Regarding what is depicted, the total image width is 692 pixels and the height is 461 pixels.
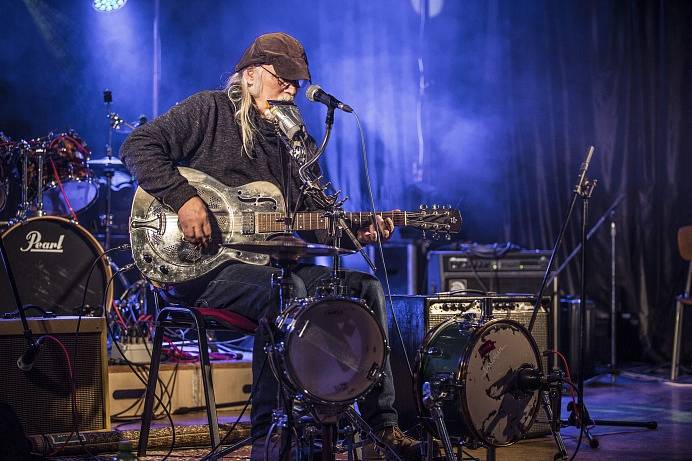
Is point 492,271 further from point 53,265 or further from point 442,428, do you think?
point 442,428

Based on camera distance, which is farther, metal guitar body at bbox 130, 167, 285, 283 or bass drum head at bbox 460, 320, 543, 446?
metal guitar body at bbox 130, 167, 285, 283

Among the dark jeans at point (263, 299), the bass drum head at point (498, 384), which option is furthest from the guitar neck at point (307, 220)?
the bass drum head at point (498, 384)

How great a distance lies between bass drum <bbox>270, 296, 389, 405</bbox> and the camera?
278 cm

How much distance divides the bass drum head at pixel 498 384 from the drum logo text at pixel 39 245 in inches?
118

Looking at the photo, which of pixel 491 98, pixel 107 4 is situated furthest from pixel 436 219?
pixel 107 4

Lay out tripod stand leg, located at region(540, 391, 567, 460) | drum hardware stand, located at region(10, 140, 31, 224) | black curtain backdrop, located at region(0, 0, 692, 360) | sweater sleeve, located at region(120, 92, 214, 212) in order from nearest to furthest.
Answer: tripod stand leg, located at region(540, 391, 567, 460) → sweater sleeve, located at region(120, 92, 214, 212) → drum hardware stand, located at region(10, 140, 31, 224) → black curtain backdrop, located at region(0, 0, 692, 360)

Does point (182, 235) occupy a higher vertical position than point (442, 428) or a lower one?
higher

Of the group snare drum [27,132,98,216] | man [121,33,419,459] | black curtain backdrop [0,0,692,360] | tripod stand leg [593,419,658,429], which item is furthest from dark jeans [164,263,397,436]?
black curtain backdrop [0,0,692,360]

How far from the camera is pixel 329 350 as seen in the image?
9.36 ft

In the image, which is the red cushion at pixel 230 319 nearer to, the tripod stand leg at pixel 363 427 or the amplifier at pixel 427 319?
the tripod stand leg at pixel 363 427

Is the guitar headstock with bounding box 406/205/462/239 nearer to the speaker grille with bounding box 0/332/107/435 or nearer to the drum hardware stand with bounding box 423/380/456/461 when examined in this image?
Answer: the drum hardware stand with bounding box 423/380/456/461

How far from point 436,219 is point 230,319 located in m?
0.98

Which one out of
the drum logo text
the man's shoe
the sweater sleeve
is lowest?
the man's shoe

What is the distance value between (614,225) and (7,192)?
4.94 metres
